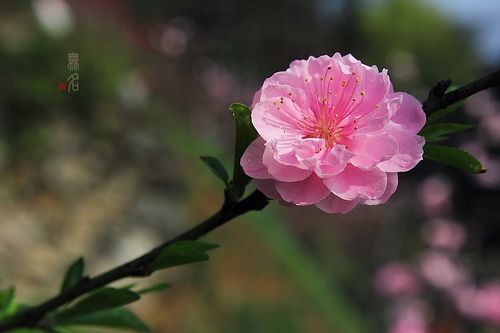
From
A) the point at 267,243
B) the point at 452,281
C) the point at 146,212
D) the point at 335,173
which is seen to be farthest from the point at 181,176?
the point at 335,173

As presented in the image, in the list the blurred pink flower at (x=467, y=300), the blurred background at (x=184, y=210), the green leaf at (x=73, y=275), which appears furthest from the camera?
the blurred pink flower at (x=467, y=300)

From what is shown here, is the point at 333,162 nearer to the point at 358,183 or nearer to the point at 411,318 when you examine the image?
the point at 358,183

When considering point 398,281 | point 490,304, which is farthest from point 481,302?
point 398,281

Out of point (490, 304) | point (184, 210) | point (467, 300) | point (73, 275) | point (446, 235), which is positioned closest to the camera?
point (73, 275)

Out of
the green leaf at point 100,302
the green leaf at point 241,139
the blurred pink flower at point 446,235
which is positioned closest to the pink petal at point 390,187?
the green leaf at point 241,139

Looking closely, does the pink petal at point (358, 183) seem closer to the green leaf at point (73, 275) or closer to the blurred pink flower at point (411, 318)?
the green leaf at point (73, 275)

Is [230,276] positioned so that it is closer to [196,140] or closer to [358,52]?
[196,140]
